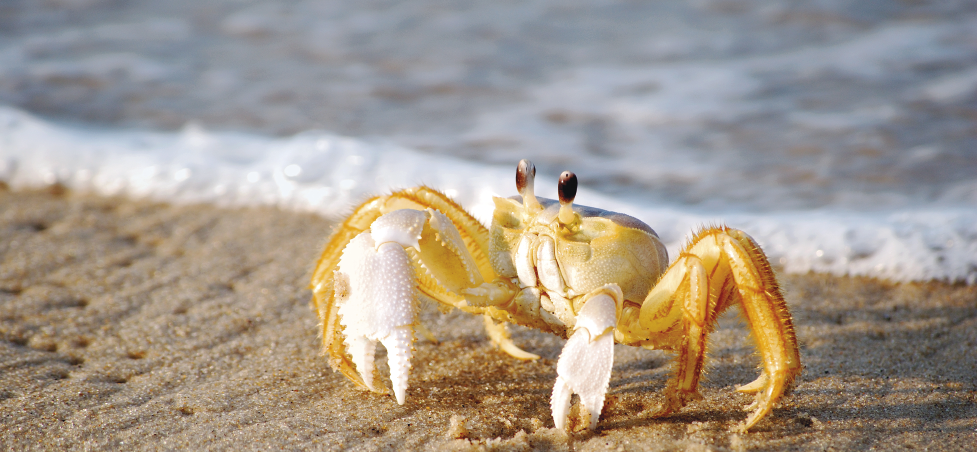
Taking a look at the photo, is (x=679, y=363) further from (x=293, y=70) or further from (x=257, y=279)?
(x=293, y=70)

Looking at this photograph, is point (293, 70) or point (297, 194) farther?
point (293, 70)

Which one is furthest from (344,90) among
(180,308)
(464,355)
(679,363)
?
(679,363)

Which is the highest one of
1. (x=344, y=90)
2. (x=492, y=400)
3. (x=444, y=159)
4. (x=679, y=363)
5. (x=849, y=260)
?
(x=344, y=90)

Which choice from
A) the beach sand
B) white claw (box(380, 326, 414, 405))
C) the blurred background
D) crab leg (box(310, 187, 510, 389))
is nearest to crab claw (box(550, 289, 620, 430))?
the beach sand

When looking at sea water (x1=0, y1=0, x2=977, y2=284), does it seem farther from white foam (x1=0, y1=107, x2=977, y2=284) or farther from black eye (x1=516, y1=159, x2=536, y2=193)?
black eye (x1=516, y1=159, x2=536, y2=193)

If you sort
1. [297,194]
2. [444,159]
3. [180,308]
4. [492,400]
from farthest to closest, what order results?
[444,159] → [297,194] → [180,308] → [492,400]

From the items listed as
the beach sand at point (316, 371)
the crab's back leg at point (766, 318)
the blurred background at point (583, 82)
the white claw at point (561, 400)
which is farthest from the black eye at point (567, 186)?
the blurred background at point (583, 82)

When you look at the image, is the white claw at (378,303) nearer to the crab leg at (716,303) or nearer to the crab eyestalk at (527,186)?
the crab eyestalk at (527,186)

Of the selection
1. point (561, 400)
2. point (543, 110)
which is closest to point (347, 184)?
point (543, 110)
